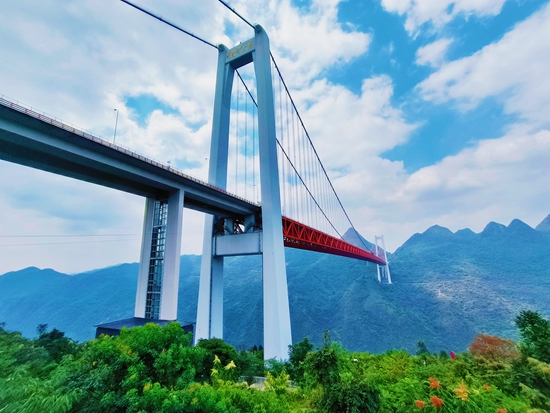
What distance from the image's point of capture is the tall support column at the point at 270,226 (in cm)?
1622

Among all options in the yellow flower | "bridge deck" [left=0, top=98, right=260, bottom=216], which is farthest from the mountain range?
"bridge deck" [left=0, top=98, right=260, bottom=216]

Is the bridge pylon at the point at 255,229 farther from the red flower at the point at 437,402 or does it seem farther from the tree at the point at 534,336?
the tree at the point at 534,336

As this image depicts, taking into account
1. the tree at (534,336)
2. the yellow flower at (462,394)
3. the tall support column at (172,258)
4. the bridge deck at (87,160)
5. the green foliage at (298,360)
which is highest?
the bridge deck at (87,160)

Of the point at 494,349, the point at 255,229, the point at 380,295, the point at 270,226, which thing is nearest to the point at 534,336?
the point at 494,349

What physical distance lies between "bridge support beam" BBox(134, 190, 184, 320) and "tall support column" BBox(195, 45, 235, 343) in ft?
13.3

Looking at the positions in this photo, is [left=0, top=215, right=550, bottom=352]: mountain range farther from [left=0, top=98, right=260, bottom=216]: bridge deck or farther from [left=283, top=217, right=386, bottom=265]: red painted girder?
[left=0, top=98, right=260, bottom=216]: bridge deck

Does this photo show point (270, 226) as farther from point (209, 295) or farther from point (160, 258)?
point (160, 258)

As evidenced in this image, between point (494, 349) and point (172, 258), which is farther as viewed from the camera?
point (172, 258)

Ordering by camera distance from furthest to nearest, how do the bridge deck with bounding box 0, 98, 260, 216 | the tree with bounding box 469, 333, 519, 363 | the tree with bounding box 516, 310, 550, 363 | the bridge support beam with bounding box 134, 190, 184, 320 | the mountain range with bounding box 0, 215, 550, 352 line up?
the mountain range with bounding box 0, 215, 550, 352
the bridge support beam with bounding box 134, 190, 184, 320
the tree with bounding box 469, 333, 519, 363
the bridge deck with bounding box 0, 98, 260, 216
the tree with bounding box 516, 310, 550, 363

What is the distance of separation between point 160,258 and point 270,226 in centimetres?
697

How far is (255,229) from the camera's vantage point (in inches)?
762

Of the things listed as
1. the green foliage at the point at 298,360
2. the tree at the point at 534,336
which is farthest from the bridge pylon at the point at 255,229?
the tree at the point at 534,336

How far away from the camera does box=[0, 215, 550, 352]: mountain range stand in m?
47.2

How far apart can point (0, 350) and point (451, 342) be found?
5455cm
